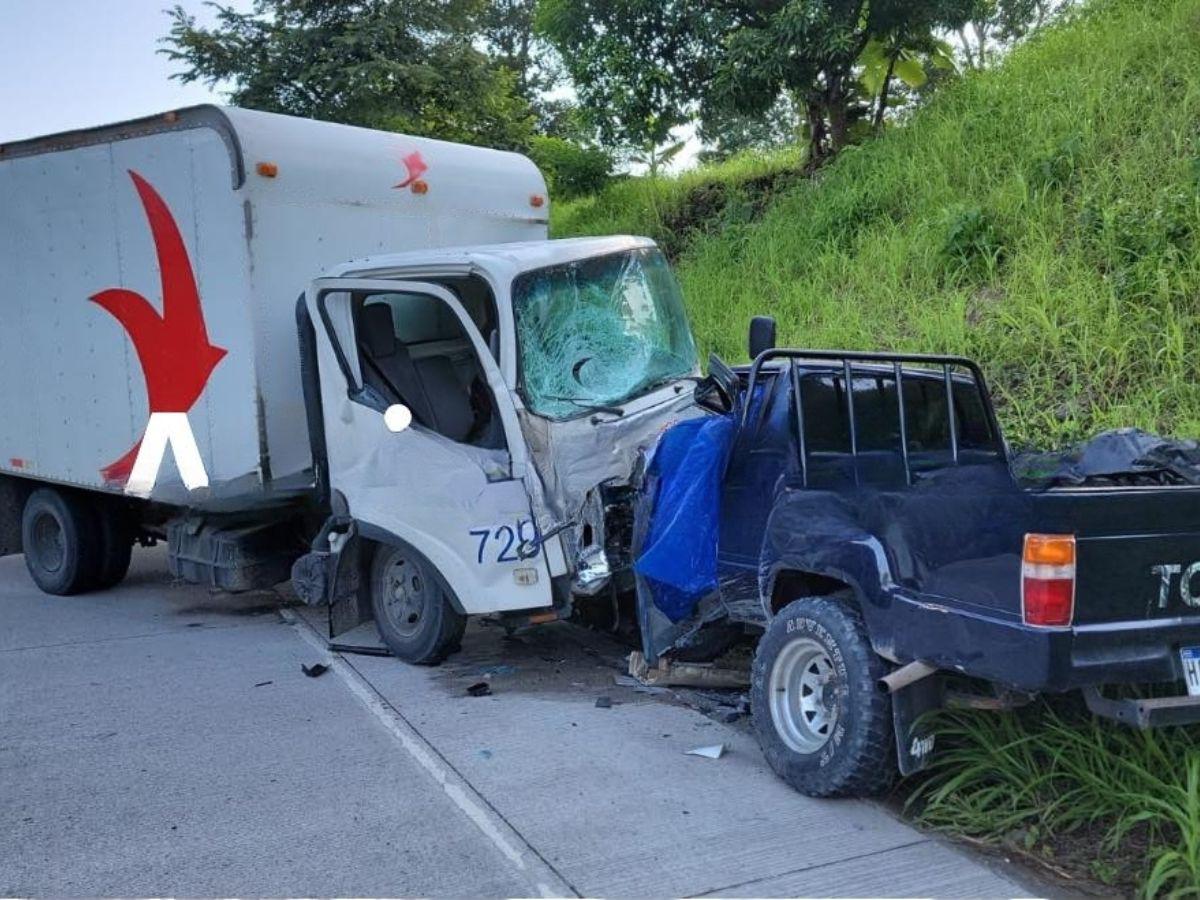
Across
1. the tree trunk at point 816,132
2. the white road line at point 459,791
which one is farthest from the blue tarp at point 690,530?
the tree trunk at point 816,132

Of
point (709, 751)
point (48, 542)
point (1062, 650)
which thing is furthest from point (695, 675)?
point (48, 542)

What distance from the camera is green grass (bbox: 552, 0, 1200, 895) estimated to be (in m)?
3.98

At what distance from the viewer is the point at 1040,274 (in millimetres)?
8750

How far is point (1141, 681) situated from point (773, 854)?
1367mm

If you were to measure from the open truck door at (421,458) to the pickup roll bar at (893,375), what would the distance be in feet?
4.78

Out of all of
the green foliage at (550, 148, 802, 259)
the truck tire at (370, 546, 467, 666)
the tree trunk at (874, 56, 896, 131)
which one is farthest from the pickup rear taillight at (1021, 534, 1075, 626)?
the tree trunk at (874, 56, 896, 131)

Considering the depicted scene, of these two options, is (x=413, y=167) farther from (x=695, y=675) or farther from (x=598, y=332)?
(x=695, y=675)

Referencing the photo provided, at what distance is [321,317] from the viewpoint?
6703 millimetres

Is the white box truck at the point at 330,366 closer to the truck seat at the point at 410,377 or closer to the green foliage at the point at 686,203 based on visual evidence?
the truck seat at the point at 410,377

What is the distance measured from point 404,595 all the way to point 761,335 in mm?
2627

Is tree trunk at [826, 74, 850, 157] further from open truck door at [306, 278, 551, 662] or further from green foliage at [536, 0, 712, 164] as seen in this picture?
open truck door at [306, 278, 551, 662]

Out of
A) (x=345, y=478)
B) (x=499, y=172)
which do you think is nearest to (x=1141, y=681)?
(x=345, y=478)

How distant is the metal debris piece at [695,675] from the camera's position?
18.6 ft

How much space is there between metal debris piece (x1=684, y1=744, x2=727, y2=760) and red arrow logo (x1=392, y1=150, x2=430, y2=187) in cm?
460
